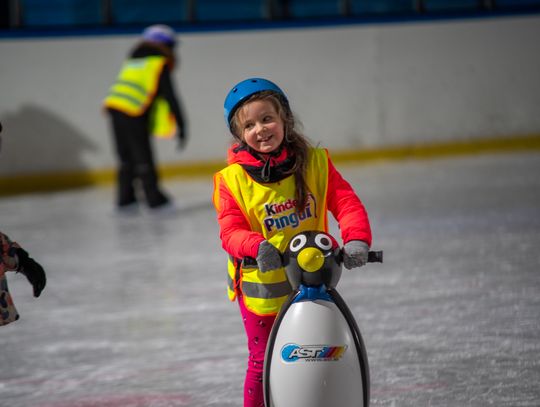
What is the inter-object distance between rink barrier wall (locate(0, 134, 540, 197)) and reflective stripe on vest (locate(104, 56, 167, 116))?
1611 millimetres

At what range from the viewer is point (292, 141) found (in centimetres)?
243

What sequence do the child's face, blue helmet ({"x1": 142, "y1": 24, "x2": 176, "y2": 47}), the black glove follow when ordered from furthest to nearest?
blue helmet ({"x1": 142, "y1": 24, "x2": 176, "y2": 47}) < the black glove < the child's face

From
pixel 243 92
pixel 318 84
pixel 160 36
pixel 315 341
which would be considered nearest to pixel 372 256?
pixel 315 341

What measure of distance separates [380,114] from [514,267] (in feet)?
15.9

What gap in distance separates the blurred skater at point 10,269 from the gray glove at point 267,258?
0.62 metres

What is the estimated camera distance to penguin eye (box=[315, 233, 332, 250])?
222 cm

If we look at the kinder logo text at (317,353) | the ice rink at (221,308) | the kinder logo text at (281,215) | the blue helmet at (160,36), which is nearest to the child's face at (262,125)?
the kinder logo text at (281,215)

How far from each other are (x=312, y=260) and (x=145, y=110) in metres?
5.34

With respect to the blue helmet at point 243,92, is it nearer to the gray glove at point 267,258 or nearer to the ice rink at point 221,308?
the gray glove at point 267,258

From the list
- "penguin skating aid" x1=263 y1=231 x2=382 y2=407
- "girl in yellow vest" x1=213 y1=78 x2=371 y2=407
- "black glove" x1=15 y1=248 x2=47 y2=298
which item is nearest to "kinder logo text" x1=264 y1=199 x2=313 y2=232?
"girl in yellow vest" x1=213 y1=78 x2=371 y2=407

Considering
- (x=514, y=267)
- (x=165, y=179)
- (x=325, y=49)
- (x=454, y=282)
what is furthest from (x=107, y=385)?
(x=325, y=49)

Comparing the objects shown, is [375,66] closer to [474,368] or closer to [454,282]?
[454,282]

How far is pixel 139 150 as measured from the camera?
7371mm

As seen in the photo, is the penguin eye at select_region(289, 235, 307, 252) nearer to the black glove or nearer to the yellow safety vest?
the yellow safety vest
